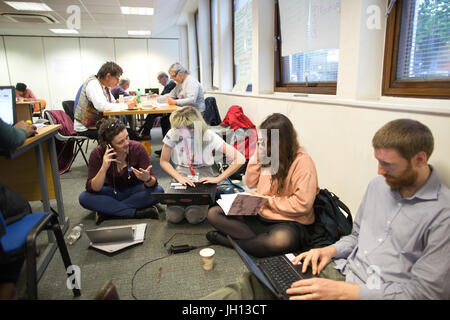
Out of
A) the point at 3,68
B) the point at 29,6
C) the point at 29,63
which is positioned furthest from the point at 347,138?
the point at 3,68

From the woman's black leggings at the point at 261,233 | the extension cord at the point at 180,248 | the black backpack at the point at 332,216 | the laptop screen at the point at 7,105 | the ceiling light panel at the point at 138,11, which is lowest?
the extension cord at the point at 180,248

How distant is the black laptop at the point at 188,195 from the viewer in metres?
1.97

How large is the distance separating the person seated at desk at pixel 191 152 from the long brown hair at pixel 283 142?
530 mm

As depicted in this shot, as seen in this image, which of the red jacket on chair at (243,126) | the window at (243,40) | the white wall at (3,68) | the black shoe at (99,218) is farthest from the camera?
the white wall at (3,68)

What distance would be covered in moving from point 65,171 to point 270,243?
3189 millimetres

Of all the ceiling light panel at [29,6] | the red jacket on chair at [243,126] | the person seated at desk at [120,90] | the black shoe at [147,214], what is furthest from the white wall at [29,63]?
the black shoe at [147,214]

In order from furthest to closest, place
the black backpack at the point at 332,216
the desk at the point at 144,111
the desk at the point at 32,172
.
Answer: the desk at the point at 144,111
the desk at the point at 32,172
the black backpack at the point at 332,216

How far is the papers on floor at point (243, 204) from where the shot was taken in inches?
65.0

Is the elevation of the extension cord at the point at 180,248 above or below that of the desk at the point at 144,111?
below

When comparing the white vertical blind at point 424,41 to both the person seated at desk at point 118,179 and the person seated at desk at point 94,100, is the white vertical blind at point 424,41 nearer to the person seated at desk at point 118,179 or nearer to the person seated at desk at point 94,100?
the person seated at desk at point 118,179

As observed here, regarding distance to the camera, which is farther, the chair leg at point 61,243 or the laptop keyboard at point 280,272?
the chair leg at point 61,243

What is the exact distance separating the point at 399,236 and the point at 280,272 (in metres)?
0.53

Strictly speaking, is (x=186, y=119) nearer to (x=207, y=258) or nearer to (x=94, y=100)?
(x=207, y=258)
